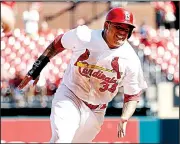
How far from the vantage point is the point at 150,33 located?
10.5m

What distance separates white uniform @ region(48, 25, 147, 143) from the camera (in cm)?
546

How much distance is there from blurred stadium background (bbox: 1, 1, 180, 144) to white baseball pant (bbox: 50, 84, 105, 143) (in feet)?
10.1

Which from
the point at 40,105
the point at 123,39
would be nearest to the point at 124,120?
the point at 123,39

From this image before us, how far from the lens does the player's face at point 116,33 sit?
17.4ft

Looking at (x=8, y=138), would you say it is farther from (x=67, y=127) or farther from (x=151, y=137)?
(x=67, y=127)

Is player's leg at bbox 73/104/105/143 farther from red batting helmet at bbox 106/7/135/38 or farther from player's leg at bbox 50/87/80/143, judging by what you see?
red batting helmet at bbox 106/7/135/38

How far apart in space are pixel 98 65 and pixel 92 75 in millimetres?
134

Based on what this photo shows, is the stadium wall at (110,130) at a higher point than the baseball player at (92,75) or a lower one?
lower

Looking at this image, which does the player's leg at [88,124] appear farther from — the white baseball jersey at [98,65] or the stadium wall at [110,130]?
the stadium wall at [110,130]

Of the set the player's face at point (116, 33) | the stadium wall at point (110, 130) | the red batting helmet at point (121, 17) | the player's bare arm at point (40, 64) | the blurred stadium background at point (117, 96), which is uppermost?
the red batting helmet at point (121, 17)

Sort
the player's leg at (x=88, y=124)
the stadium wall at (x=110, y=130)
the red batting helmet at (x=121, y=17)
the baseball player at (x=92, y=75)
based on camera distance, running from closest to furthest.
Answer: the red batting helmet at (x=121, y=17) < the baseball player at (x=92, y=75) < the player's leg at (x=88, y=124) < the stadium wall at (x=110, y=130)

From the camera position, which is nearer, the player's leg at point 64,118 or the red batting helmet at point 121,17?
the red batting helmet at point 121,17

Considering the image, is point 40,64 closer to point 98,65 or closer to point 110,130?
point 98,65

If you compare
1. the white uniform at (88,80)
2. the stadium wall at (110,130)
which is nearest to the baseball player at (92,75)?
the white uniform at (88,80)
